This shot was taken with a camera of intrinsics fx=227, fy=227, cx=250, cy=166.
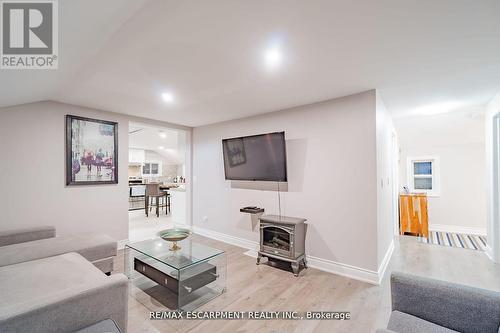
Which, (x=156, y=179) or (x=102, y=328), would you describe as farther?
(x=156, y=179)

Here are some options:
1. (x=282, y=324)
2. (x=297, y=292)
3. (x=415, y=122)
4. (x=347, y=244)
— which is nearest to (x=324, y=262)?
(x=347, y=244)

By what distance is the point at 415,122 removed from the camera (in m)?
4.48

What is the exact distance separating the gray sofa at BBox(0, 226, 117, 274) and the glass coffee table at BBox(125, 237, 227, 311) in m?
0.26

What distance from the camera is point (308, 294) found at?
7.93 ft

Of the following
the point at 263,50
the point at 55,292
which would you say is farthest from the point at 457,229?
the point at 55,292

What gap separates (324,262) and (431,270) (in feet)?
4.64

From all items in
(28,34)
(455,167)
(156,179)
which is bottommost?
(156,179)

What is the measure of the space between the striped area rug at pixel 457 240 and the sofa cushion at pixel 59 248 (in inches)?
205

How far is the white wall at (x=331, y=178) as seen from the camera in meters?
2.73

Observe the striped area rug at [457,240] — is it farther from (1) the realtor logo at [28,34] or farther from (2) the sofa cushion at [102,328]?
(1) the realtor logo at [28,34]

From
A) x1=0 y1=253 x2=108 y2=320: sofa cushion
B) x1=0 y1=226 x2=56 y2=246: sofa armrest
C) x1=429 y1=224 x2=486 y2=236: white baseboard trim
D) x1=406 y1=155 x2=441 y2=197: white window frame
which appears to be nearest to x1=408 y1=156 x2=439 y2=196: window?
x1=406 y1=155 x2=441 y2=197: white window frame

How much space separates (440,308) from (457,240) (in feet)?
13.8

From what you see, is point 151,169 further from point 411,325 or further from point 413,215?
point 411,325

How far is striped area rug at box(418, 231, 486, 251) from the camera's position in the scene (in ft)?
13.2
